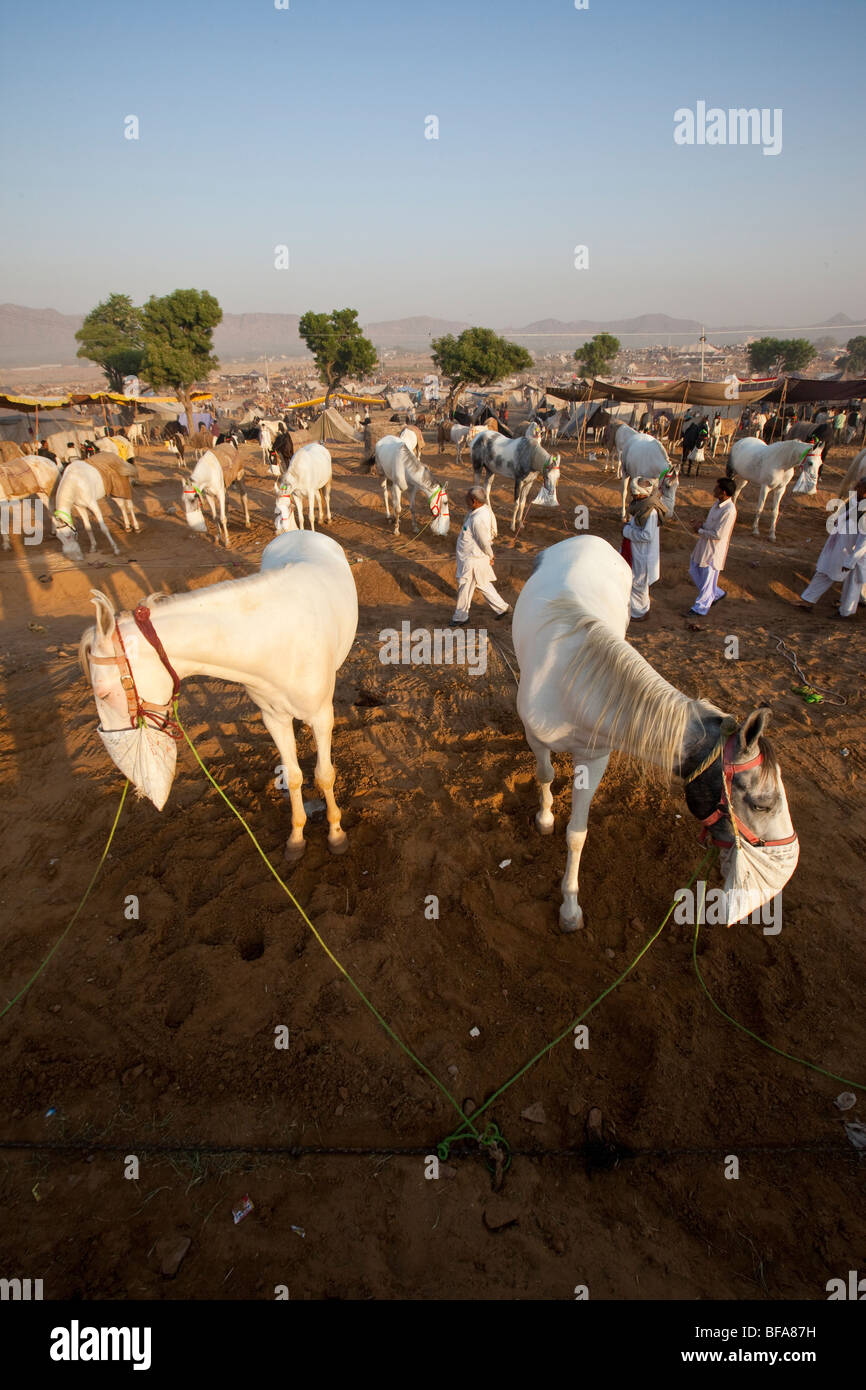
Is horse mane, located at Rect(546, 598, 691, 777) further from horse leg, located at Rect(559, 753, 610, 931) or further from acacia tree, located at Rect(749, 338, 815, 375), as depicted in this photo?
acacia tree, located at Rect(749, 338, 815, 375)

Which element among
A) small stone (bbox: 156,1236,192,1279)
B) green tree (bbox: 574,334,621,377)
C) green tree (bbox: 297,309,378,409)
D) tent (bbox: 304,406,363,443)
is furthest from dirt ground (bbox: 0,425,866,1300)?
green tree (bbox: 574,334,621,377)

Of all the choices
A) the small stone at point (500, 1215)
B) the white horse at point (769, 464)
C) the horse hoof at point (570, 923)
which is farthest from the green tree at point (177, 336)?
the small stone at point (500, 1215)

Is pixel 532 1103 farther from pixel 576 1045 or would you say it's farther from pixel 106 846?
pixel 106 846

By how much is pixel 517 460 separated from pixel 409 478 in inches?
108

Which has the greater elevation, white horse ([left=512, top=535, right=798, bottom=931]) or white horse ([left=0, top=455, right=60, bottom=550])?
white horse ([left=0, top=455, right=60, bottom=550])

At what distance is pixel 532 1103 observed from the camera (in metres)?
3.02

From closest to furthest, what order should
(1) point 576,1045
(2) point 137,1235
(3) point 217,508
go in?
(2) point 137,1235, (1) point 576,1045, (3) point 217,508

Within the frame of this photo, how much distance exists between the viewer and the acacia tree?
53750mm

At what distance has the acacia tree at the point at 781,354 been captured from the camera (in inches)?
2116

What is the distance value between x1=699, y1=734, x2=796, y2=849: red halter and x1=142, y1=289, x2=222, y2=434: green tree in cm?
2881

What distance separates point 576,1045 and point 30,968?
3.55 metres

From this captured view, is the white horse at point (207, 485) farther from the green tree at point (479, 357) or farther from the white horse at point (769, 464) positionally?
the green tree at point (479, 357)

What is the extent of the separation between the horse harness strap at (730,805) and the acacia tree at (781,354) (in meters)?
69.2

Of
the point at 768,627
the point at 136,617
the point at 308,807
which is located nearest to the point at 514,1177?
the point at 308,807
